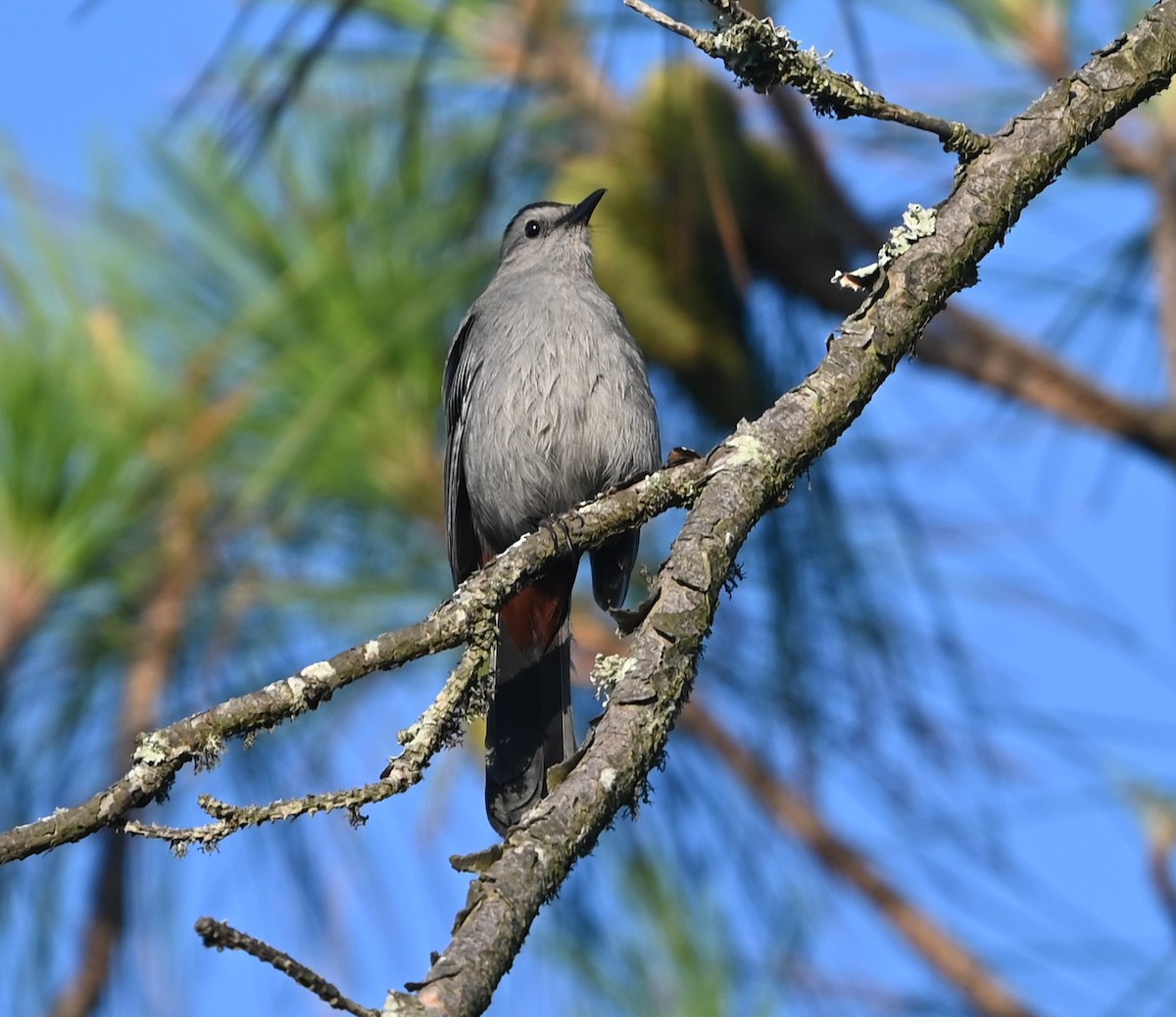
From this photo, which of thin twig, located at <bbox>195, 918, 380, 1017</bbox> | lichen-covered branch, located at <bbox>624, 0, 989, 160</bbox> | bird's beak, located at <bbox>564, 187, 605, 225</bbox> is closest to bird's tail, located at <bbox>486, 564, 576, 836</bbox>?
bird's beak, located at <bbox>564, 187, 605, 225</bbox>

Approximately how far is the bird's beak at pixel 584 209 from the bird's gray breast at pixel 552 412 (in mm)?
413

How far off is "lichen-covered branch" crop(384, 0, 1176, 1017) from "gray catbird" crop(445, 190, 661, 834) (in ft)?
5.64

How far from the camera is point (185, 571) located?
207 inches

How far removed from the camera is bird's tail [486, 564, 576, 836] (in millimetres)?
3920

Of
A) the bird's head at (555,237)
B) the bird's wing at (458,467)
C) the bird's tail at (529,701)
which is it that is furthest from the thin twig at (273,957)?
the bird's head at (555,237)

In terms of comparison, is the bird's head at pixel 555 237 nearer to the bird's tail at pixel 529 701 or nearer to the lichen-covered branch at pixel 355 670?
the bird's tail at pixel 529 701

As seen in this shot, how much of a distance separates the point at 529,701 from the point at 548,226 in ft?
5.52

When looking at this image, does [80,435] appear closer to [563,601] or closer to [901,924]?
[563,601]

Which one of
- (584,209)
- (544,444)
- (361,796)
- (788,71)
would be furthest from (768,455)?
(584,209)

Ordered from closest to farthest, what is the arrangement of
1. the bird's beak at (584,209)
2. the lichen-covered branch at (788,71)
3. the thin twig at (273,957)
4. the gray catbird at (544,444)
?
the thin twig at (273,957)
the lichen-covered branch at (788,71)
the gray catbird at (544,444)
the bird's beak at (584,209)

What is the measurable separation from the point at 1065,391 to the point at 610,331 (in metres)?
1.53

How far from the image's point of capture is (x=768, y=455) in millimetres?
2715

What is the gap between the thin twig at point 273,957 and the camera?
1.69 m

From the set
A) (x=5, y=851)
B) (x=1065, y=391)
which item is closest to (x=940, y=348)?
(x=1065, y=391)
